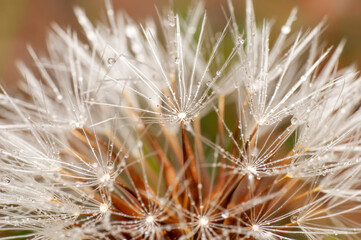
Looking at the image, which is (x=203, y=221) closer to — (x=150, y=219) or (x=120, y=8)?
(x=150, y=219)

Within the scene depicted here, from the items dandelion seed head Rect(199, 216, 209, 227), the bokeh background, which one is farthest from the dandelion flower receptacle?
the bokeh background

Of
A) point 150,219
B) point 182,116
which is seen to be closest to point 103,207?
point 150,219

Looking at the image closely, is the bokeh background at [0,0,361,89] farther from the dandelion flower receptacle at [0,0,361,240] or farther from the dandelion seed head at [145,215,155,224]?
the dandelion seed head at [145,215,155,224]

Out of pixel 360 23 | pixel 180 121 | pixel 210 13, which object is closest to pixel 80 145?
pixel 180 121

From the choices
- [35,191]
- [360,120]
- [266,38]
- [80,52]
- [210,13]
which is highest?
[210,13]

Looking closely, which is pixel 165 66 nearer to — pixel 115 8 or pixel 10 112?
pixel 10 112

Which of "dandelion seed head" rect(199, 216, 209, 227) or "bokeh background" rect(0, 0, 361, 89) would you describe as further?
"bokeh background" rect(0, 0, 361, 89)

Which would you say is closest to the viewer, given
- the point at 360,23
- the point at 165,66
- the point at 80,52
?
the point at 165,66

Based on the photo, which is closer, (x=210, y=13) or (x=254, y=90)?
(x=254, y=90)
